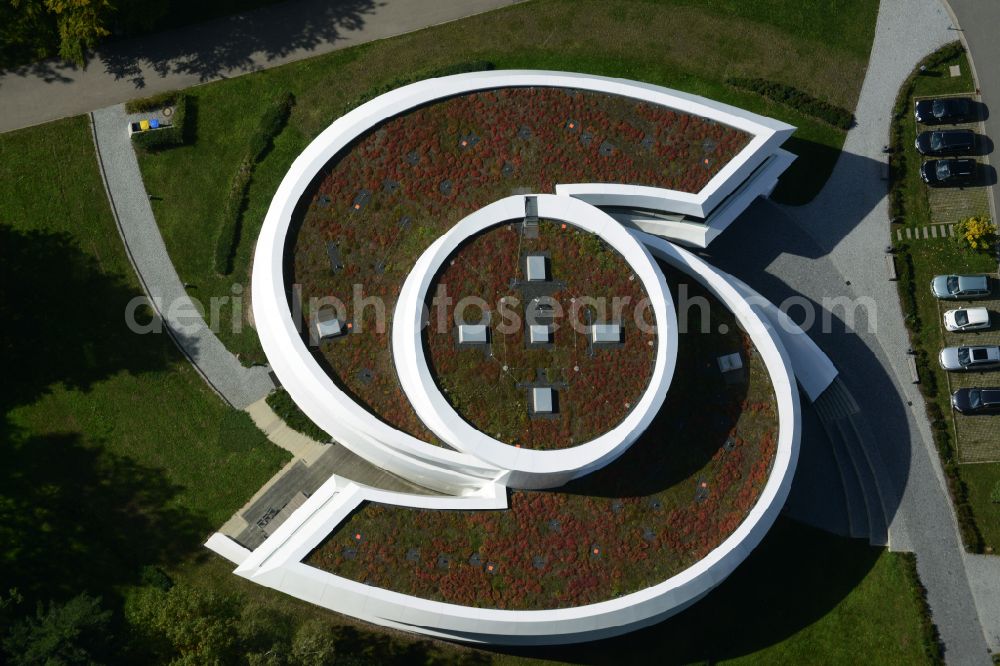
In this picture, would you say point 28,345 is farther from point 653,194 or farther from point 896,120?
point 896,120

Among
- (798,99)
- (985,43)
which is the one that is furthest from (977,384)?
(985,43)

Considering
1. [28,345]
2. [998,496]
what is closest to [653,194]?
[998,496]

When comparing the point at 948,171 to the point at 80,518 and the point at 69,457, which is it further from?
the point at 80,518

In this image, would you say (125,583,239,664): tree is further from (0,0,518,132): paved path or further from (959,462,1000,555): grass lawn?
(959,462,1000,555): grass lawn

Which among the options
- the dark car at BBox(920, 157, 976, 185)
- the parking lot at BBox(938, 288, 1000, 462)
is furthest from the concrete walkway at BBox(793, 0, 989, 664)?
the dark car at BBox(920, 157, 976, 185)

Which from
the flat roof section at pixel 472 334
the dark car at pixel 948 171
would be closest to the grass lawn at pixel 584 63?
the dark car at pixel 948 171

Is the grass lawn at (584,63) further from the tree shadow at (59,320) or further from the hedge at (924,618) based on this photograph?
the hedge at (924,618)
